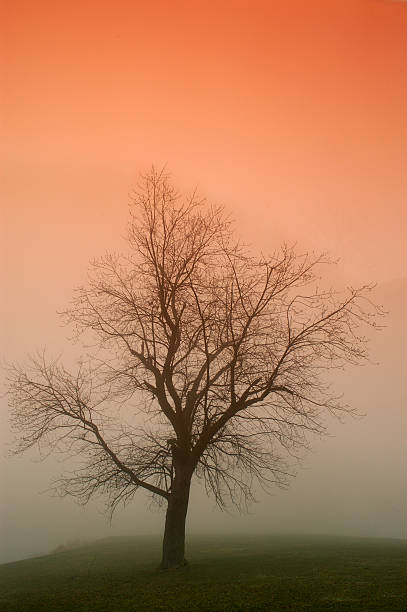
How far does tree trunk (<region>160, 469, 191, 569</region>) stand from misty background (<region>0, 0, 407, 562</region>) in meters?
5.34

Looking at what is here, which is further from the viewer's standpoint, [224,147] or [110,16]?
[224,147]

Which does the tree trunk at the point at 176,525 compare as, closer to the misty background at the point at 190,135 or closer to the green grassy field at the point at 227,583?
the green grassy field at the point at 227,583

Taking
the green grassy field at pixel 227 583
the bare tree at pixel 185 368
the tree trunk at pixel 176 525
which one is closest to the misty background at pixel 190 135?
the bare tree at pixel 185 368

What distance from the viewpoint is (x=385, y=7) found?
40.7 feet

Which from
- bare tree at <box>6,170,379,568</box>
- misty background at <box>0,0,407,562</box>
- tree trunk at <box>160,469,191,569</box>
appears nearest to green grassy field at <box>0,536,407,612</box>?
tree trunk at <box>160,469,191,569</box>

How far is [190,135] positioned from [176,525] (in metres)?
8.31

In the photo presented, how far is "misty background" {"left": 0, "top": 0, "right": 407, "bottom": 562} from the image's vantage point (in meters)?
11.6

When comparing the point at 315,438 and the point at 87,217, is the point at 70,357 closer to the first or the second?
the point at 87,217

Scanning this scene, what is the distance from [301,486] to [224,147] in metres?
12.7

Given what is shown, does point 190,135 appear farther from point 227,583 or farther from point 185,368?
point 227,583

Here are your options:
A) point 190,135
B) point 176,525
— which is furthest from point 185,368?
point 190,135

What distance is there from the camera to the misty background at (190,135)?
1156cm

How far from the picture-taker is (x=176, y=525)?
23.0 feet

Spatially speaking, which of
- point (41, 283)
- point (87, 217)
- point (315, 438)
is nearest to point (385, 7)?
point (87, 217)
